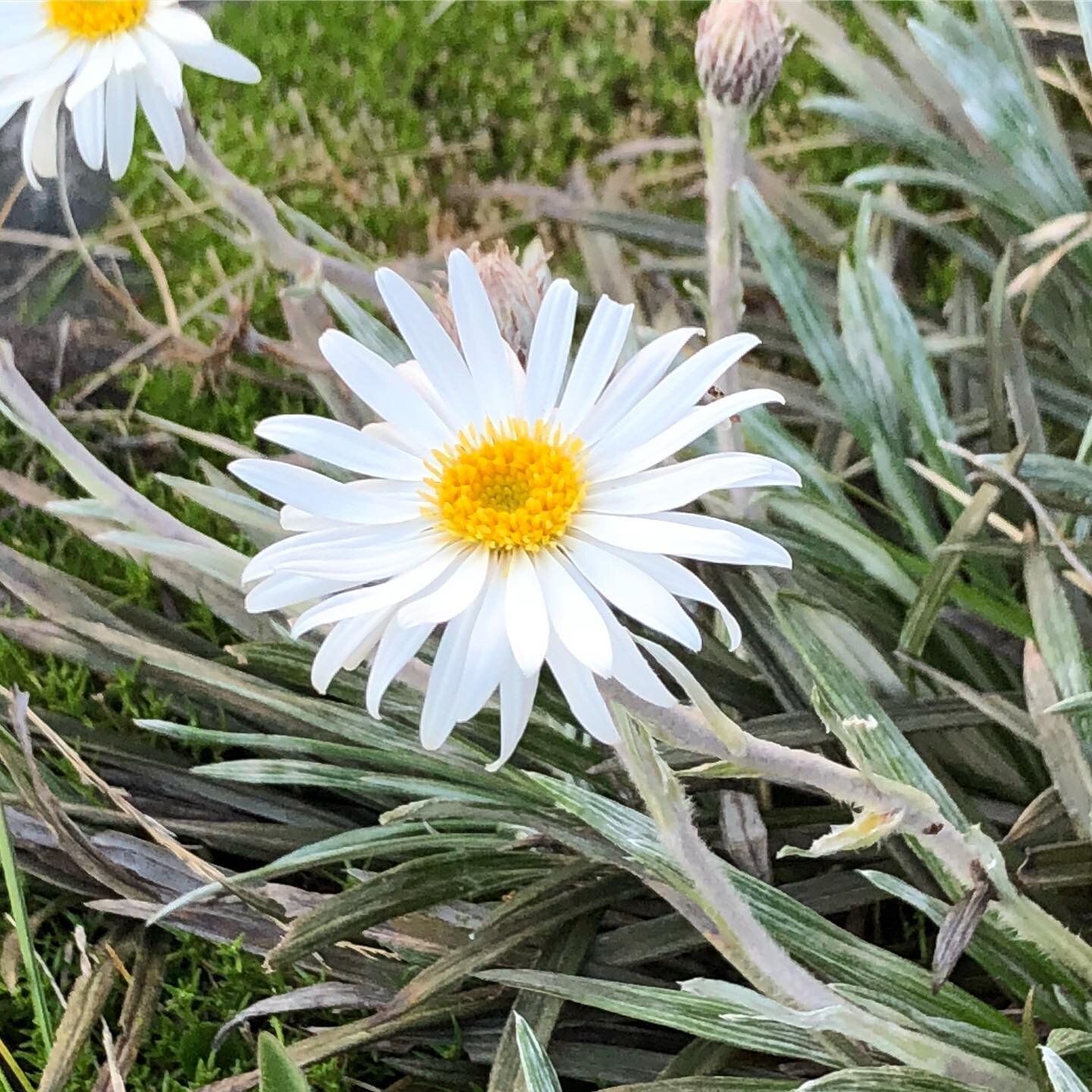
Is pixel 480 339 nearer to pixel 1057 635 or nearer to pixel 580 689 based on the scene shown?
pixel 580 689

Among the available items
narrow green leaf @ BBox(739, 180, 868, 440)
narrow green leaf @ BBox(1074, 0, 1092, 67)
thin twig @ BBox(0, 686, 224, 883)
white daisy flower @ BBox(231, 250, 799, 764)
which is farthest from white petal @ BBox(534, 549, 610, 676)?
narrow green leaf @ BBox(1074, 0, 1092, 67)

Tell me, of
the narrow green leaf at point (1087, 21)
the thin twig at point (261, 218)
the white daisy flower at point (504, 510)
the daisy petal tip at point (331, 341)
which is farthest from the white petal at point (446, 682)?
the narrow green leaf at point (1087, 21)

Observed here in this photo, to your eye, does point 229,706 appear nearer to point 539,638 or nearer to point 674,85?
point 539,638

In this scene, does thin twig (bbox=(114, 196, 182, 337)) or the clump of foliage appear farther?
thin twig (bbox=(114, 196, 182, 337))

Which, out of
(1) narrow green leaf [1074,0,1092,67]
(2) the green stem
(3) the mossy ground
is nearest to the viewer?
(2) the green stem

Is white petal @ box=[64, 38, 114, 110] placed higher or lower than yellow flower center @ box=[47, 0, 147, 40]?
lower

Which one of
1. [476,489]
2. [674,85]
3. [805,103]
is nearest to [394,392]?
[476,489]

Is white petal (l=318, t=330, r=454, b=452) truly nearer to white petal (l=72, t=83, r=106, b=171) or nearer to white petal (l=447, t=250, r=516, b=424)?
white petal (l=447, t=250, r=516, b=424)

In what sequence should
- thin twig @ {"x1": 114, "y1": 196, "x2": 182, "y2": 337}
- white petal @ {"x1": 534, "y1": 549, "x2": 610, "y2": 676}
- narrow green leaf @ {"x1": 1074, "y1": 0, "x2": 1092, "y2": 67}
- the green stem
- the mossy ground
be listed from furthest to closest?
the mossy ground, thin twig @ {"x1": 114, "y1": 196, "x2": 182, "y2": 337}, narrow green leaf @ {"x1": 1074, "y1": 0, "x2": 1092, "y2": 67}, the green stem, white petal @ {"x1": 534, "y1": 549, "x2": 610, "y2": 676}
